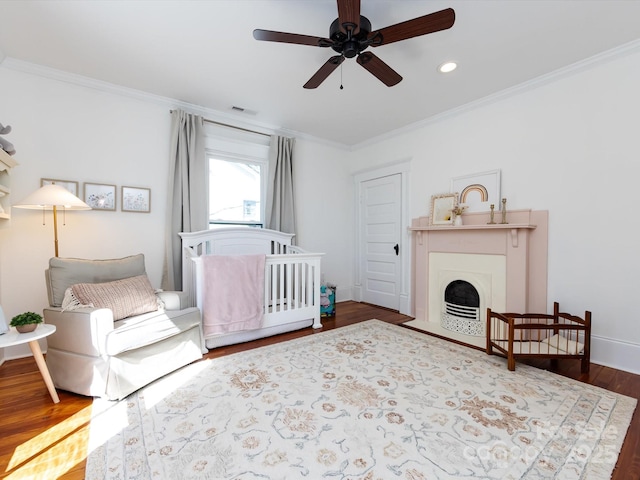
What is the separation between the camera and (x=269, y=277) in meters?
2.99

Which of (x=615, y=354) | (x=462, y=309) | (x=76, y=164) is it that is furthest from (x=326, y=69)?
(x=615, y=354)

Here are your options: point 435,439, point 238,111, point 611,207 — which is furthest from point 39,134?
point 611,207

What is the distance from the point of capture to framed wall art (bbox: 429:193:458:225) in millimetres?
3402

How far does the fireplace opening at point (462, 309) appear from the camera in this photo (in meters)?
3.12

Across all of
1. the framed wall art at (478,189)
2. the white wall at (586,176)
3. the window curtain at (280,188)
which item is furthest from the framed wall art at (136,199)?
the white wall at (586,176)

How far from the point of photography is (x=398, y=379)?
2070mm

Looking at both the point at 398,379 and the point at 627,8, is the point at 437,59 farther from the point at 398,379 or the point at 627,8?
the point at 398,379

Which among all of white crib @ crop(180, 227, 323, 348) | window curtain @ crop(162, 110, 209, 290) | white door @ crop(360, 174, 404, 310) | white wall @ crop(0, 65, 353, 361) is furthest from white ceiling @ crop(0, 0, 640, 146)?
white crib @ crop(180, 227, 323, 348)

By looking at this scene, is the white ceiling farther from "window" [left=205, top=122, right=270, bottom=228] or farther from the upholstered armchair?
the upholstered armchair

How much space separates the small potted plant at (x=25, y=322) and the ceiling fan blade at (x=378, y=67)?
2684 millimetres

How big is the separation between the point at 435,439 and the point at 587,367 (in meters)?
1.72

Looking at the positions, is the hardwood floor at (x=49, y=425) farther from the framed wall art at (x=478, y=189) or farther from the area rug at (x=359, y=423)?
the framed wall art at (x=478, y=189)

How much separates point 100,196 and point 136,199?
0.31m

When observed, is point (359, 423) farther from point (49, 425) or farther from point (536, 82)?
point (536, 82)
